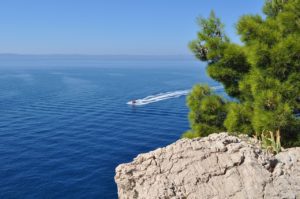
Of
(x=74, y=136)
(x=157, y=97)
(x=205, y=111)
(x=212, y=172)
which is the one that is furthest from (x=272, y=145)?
(x=157, y=97)

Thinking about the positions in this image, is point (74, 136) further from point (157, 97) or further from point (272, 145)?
point (272, 145)

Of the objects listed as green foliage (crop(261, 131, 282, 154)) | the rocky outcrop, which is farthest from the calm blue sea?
green foliage (crop(261, 131, 282, 154))

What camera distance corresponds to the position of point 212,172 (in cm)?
1209

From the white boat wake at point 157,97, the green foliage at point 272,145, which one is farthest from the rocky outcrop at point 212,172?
the white boat wake at point 157,97

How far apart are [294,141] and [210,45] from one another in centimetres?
643

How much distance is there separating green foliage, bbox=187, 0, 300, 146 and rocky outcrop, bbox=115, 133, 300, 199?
Result: 229cm

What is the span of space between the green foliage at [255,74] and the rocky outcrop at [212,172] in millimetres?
2295

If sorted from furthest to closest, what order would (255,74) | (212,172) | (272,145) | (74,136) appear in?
(74,136) < (255,74) < (272,145) < (212,172)

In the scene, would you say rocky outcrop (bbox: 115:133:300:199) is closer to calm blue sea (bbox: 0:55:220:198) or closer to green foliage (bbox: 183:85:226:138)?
green foliage (bbox: 183:85:226:138)

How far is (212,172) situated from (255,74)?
19.0 feet

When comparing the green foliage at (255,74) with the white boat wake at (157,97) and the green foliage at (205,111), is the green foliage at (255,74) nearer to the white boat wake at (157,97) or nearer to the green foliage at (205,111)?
the green foliage at (205,111)

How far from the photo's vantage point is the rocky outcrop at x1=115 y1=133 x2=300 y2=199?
11609mm

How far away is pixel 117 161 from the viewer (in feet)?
120

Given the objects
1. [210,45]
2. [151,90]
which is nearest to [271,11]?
[210,45]
